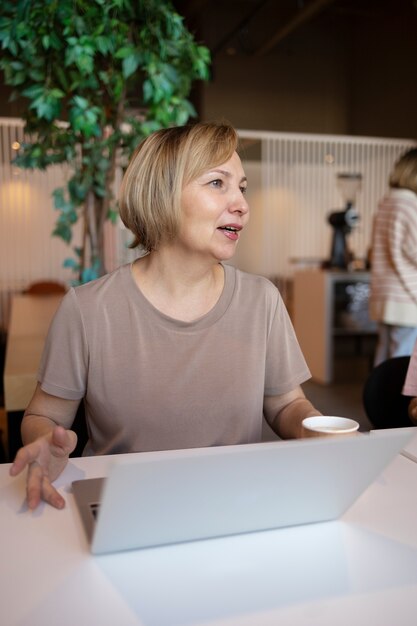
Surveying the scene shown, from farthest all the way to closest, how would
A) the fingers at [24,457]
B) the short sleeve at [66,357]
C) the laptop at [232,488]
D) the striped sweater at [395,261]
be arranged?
1. the striped sweater at [395,261]
2. the short sleeve at [66,357]
3. the fingers at [24,457]
4. the laptop at [232,488]

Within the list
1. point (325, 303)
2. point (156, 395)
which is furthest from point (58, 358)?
point (325, 303)

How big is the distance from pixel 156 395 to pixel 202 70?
1.80 m

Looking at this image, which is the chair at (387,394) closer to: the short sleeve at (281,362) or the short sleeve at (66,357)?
the short sleeve at (281,362)

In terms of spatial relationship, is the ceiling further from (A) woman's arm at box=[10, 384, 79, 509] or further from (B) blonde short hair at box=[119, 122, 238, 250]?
(A) woman's arm at box=[10, 384, 79, 509]

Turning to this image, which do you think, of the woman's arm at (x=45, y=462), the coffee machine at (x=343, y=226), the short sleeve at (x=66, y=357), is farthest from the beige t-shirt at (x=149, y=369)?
the coffee machine at (x=343, y=226)

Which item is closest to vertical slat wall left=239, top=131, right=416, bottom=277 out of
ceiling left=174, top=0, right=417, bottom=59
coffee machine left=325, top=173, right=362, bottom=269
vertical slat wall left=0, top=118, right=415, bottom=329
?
vertical slat wall left=0, top=118, right=415, bottom=329

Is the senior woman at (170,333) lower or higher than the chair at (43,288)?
higher

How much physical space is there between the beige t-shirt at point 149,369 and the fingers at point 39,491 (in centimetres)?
42

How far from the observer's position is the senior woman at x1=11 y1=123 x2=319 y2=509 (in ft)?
5.00

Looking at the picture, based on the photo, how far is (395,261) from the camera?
3961 millimetres

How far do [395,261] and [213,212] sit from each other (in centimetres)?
268

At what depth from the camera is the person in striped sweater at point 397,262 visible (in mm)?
3789

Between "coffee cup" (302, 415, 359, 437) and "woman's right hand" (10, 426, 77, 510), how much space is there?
425 mm

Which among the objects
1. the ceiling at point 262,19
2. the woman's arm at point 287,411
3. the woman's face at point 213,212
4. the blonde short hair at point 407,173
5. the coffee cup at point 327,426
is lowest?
the woman's arm at point 287,411
